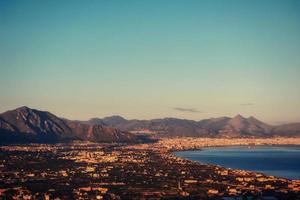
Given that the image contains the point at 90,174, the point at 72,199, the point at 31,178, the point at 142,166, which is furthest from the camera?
the point at 142,166

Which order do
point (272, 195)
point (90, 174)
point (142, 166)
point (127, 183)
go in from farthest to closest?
point (142, 166)
point (90, 174)
point (127, 183)
point (272, 195)

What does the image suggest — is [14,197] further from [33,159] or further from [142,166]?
[33,159]

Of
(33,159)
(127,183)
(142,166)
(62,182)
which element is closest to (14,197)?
(62,182)

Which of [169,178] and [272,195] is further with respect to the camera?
[169,178]

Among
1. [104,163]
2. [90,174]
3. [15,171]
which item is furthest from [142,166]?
[15,171]

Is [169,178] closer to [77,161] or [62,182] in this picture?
[62,182]

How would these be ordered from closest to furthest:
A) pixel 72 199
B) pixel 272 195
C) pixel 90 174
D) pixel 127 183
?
pixel 72 199 → pixel 272 195 → pixel 127 183 → pixel 90 174
